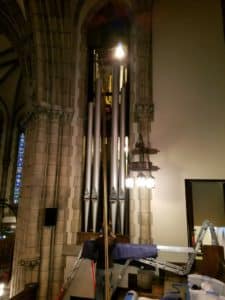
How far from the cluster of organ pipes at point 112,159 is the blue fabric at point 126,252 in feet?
3.87

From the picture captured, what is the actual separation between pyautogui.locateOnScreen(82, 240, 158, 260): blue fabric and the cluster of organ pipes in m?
1.18

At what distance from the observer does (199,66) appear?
5707mm

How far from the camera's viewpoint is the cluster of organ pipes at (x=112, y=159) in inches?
196

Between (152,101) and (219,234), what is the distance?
3.14 metres

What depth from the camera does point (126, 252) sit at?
3.74 m

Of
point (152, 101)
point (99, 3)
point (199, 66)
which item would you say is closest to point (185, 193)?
point (152, 101)

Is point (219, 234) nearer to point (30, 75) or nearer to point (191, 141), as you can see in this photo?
point (191, 141)

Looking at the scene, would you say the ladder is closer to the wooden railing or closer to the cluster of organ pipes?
the cluster of organ pipes

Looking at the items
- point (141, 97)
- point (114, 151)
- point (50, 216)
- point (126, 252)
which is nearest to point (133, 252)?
point (126, 252)

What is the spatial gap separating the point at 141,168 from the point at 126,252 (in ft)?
5.06

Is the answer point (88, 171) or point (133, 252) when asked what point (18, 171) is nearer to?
point (88, 171)

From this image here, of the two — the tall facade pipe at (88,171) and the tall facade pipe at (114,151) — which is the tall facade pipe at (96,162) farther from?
the tall facade pipe at (114,151)

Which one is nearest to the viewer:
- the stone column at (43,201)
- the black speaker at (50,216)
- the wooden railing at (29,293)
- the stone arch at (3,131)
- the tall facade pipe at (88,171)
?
the wooden railing at (29,293)

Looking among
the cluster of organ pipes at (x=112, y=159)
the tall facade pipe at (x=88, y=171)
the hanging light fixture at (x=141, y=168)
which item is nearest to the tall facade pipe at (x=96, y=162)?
the cluster of organ pipes at (x=112, y=159)
